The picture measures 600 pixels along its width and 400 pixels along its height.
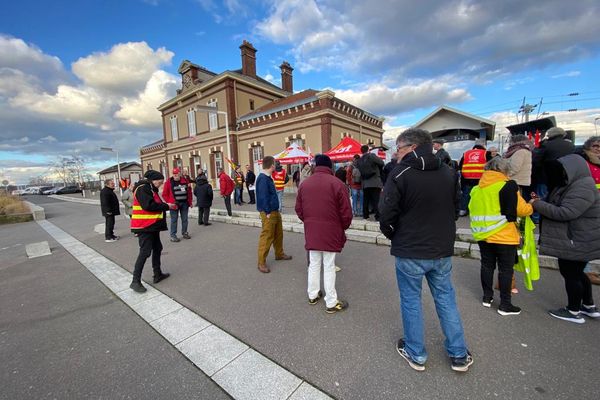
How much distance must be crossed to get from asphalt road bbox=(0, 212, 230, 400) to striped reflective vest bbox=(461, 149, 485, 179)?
6.73 metres

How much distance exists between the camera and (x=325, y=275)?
311cm

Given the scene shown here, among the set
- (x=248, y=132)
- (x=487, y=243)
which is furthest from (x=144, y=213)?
(x=248, y=132)

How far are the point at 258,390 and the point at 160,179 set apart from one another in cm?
359

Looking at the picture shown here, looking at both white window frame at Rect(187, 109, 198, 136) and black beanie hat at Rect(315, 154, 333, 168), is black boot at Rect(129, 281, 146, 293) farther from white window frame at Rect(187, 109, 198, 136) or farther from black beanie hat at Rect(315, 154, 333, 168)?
white window frame at Rect(187, 109, 198, 136)

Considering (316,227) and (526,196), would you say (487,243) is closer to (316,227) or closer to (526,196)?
(316,227)

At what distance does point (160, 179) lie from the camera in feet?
14.3

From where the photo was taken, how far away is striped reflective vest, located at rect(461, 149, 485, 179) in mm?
6117

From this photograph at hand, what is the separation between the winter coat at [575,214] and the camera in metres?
2.51

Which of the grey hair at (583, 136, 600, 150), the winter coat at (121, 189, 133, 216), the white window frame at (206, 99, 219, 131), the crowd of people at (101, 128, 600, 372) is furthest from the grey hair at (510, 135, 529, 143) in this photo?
the white window frame at (206, 99, 219, 131)

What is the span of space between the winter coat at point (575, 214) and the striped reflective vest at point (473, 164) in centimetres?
381

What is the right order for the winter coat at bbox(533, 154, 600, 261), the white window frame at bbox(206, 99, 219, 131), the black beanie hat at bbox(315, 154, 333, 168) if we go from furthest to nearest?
the white window frame at bbox(206, 99, 219, 131) → the black beanie hat at bbox(315, 154, 333, 168) → the winter coat at bbox(533, 154, 600, 261)

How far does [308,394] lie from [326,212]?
175 cm

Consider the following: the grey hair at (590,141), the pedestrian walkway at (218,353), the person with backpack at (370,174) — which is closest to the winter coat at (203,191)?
the pedestrian walkway at (218,353)

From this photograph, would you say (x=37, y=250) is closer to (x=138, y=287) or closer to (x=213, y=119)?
(x=138, y=287)
